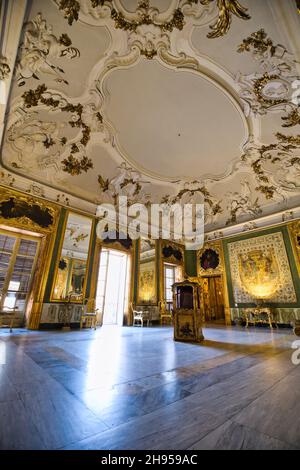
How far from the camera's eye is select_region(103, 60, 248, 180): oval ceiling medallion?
15.4 feet

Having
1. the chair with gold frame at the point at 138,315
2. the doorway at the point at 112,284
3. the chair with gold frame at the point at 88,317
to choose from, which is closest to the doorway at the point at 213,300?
the chair with gold frame at the point at 138,315

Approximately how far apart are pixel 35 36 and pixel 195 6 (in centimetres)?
301

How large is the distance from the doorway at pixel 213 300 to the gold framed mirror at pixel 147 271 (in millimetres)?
3496

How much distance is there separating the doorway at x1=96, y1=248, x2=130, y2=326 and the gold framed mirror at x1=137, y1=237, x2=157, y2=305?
0.84m

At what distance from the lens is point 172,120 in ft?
18.6

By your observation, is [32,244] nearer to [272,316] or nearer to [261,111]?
[261,111]

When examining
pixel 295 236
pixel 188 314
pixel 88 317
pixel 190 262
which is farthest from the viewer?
pixel 190 262

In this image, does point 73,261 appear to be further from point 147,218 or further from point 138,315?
point 147,218

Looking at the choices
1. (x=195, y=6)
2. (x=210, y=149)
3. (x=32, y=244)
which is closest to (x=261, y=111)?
(x=210, y=149)

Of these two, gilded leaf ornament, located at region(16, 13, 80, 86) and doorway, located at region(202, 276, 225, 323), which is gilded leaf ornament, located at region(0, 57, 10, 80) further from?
doorway, located at region(202, 276, 225, 323)

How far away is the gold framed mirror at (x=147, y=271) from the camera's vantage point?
10180 millimetres

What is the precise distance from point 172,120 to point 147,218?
5.41 m

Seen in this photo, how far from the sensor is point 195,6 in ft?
11.6

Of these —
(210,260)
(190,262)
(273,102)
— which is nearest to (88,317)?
(190,262)
